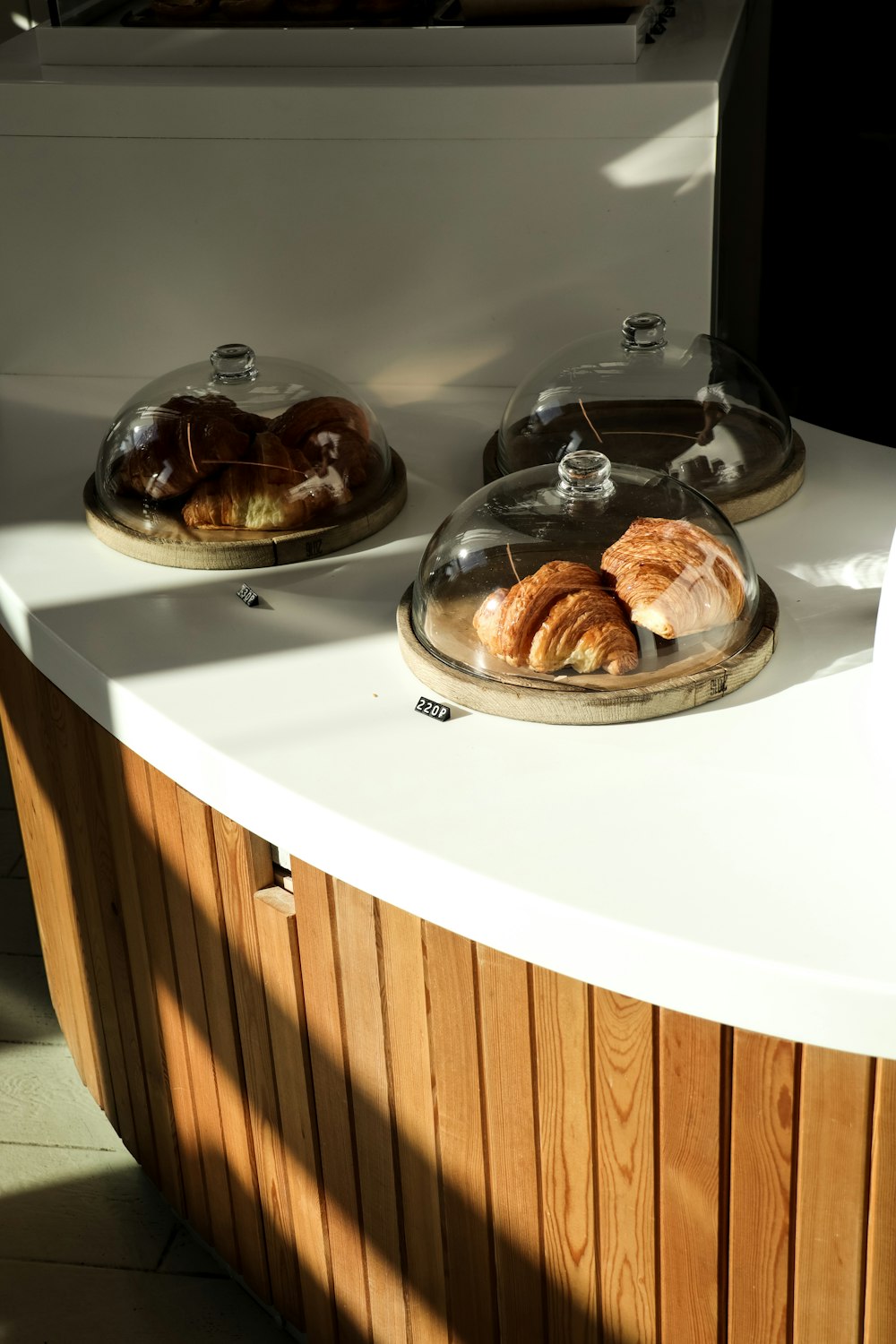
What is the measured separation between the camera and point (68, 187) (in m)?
2.01

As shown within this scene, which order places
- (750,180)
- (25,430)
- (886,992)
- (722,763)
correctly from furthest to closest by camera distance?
(750,180) → (25,430) → (722,763) → (886,992)

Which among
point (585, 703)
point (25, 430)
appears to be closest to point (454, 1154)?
point (585, 703)

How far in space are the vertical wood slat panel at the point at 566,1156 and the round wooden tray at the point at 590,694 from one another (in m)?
0.24

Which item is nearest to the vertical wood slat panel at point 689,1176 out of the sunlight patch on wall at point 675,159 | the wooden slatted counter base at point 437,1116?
the wooden slatted counter base at point 437,1116

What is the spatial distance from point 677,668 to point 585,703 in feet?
0.29

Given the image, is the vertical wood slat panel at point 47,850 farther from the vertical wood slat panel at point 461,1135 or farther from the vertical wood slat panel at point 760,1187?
the vertical wood slat panel at point 760,1187

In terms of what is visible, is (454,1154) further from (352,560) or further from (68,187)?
(68,187)

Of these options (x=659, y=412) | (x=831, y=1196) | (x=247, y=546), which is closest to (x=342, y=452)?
(x=247, y=546)

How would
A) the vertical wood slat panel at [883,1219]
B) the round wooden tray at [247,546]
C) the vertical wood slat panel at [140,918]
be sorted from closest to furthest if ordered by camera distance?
the vertical wood slat panel at [883,1219] → the vertical wood slat panel at [140,918] → the round wooden tray at [247,546]

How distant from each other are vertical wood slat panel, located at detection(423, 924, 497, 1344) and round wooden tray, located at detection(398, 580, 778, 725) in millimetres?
208

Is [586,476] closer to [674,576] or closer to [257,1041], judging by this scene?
[674,576]

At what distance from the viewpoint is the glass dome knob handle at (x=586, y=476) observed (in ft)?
4.25

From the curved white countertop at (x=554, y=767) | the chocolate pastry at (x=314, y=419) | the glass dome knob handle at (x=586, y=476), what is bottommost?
the curved white countertop at (x=554, y=767)

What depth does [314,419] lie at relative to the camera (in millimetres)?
1580
